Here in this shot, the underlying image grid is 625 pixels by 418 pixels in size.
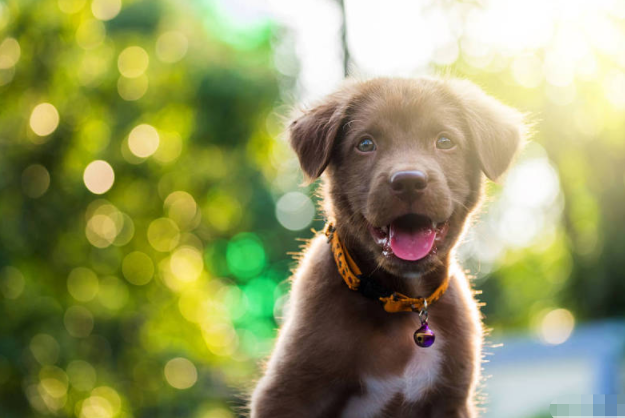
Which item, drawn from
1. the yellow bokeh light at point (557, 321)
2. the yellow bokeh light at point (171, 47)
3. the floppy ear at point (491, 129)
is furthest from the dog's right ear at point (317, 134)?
the yellow bokeh light at point (557, 321)

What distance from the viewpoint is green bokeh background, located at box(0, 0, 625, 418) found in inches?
665

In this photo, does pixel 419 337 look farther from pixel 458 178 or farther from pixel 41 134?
pixel 41 134

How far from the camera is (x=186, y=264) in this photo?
22.9 meters

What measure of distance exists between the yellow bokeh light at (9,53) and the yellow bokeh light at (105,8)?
2.71m

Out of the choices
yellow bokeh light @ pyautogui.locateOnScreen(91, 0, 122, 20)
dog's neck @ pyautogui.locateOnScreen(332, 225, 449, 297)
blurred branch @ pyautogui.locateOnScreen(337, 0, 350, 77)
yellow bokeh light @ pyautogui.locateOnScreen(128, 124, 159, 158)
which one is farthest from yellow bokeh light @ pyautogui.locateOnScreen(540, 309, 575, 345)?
dog's neck @ pyautogui.locateOnScreen(332, 225, 449, 297)

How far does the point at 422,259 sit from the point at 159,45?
18601 millimetres

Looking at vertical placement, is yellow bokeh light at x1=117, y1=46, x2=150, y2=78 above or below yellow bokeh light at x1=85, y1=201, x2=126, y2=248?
above

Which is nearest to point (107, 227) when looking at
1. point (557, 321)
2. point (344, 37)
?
point (344, 37)

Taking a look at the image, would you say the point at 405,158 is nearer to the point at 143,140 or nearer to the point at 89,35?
the point at 89,35

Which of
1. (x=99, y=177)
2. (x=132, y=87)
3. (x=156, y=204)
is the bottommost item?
(x=156, y=204)

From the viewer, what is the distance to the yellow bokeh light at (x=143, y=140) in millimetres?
18953

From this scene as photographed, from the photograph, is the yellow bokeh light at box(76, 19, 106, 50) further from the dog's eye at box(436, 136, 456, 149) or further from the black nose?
the black nose

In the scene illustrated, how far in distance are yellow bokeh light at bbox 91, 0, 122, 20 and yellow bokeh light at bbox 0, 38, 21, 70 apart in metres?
2.71

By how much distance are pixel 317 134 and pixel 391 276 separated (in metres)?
0.92
